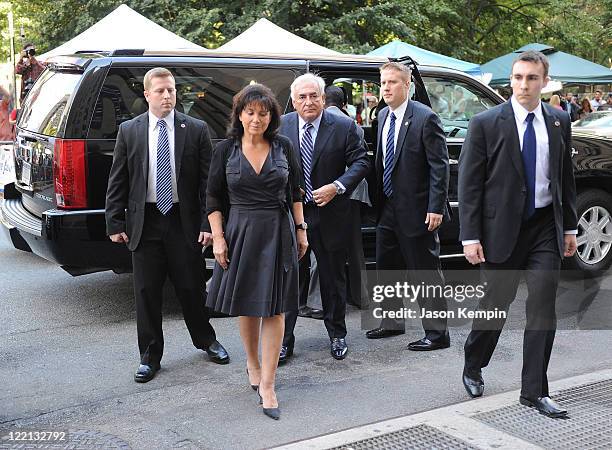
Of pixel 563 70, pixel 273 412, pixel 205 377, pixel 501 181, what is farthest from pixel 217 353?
pixel 563 70

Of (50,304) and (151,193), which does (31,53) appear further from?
(151,193)

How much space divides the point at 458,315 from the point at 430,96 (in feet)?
6.29

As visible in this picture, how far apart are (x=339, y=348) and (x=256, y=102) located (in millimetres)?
1929

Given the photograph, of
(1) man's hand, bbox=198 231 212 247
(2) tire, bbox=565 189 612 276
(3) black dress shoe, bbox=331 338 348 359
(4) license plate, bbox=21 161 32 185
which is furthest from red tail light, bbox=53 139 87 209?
(2) tire, bbox=565 189 612 276

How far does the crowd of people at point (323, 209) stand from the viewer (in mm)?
4473

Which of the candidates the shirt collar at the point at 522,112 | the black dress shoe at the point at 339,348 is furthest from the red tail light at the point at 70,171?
the shirt collar at the point at 522,112

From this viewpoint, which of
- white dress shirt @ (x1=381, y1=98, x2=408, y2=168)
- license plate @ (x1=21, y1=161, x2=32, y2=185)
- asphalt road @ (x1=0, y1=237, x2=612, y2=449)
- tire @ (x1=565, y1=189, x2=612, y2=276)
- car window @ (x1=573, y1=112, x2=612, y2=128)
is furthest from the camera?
car window @ (x1=573, y1=112, x2=612, y2=128)

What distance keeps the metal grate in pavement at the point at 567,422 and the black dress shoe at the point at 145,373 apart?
1.98 meters

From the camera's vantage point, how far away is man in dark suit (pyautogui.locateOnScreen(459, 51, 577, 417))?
4.43 metres

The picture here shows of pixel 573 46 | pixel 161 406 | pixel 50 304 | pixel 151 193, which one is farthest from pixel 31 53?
pixel 573 46

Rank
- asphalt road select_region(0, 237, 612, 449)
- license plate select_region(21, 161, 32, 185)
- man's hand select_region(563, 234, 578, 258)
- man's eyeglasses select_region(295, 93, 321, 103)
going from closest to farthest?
1. asphalt road select_region(0, 237, 612, 449)
2. man's hand select_region(563, 234, 578, 258)
3. man's eyeglasses select_region(295, 93, 321, 103)
4. license plate select_region(21, 161, 32, 185)

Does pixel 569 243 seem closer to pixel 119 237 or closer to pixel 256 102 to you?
pixel 256 102

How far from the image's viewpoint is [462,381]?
4.98 m

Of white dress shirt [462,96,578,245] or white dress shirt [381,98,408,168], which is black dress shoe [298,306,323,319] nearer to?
white dress shirt [381,98,408,168]
